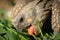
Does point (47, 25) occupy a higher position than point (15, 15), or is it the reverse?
point (15, 15)

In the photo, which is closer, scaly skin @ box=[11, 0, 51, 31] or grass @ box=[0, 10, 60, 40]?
grass @ box=[0, 10, 60, 40]

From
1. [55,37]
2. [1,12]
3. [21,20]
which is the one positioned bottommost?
[55,37]

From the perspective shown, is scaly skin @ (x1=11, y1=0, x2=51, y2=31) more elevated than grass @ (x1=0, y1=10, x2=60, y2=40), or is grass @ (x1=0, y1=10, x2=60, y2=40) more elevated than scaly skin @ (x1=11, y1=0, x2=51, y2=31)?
scaly skin @ (x1=11, y1=0, x2=51, y2=31)

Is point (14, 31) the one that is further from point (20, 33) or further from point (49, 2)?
point (49, 2)

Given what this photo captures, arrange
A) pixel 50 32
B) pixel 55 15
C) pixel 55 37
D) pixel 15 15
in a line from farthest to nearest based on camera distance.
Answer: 1. pixel 15 15
2. pixel 50 32
3. pixel 55 15
4. pixel 55 37

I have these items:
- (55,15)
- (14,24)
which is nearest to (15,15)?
(14,24)

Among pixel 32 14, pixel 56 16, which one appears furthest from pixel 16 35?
pixel 56 16

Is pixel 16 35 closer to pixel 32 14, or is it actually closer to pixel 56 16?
pixel 32 14

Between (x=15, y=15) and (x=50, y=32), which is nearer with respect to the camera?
(x=50, y=32)

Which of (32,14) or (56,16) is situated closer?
(56,16)
